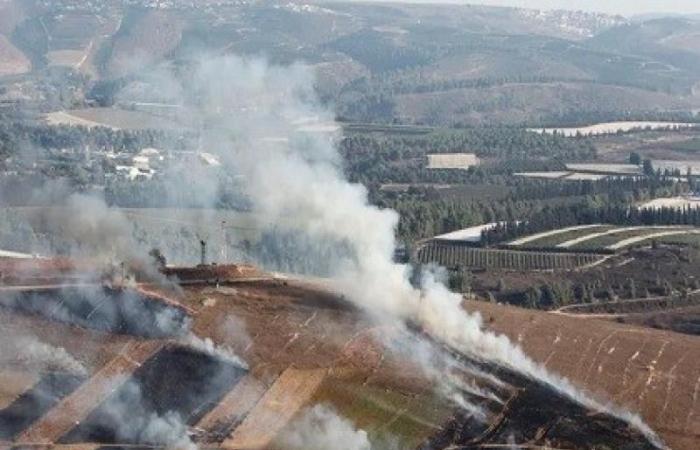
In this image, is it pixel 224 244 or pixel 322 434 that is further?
pixel 224 244

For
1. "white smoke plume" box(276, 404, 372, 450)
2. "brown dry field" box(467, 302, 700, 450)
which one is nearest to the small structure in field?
"brown dry field" box(467, 302, 700, 450)

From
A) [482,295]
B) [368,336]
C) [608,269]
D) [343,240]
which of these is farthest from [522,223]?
[368,336]

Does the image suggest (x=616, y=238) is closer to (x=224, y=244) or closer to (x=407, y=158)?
(x=224, y=244)

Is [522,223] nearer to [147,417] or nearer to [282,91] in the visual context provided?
[282,91]

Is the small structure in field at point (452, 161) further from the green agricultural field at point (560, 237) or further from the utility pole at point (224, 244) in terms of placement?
the utility pole at point (224, 244)

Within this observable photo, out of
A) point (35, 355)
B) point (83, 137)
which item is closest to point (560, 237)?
point (83, 137)

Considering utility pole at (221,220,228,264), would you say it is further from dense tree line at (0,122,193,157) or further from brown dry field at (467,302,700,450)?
dense tree line at (0,122,193,157)
